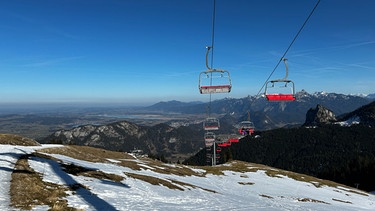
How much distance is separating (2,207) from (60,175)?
13.1m

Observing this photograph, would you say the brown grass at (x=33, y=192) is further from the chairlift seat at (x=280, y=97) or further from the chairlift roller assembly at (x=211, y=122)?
the chairlift roller assembly at (x=211, y=122)

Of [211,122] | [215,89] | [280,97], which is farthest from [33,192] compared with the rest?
[211,122]

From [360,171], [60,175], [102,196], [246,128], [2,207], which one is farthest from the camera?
[360,171]

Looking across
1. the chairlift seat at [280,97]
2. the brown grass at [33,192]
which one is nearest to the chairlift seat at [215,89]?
the chairlift seat at [280,97]

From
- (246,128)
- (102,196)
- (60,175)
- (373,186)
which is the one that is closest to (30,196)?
(102,196)

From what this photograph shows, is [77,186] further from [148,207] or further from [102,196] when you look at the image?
[148,207]

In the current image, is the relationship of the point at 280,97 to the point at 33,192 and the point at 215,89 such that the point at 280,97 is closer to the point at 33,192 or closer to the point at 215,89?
the point at 215,89

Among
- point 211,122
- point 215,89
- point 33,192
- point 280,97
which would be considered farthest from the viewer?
point 211,122

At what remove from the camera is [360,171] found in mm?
158875

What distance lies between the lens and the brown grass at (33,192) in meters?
17.0

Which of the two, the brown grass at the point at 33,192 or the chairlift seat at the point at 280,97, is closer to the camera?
the brown grass at the point at 33,192

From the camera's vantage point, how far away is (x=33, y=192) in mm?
19656

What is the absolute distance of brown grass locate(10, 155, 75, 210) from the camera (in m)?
17.0

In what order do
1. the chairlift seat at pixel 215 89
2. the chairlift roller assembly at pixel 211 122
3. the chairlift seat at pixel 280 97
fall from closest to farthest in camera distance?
1. the chairlift seat at pixel 215 89
2. the chairlift seat at pixel 280 97
3. the chairlift roller assembly at pixel 211 122
